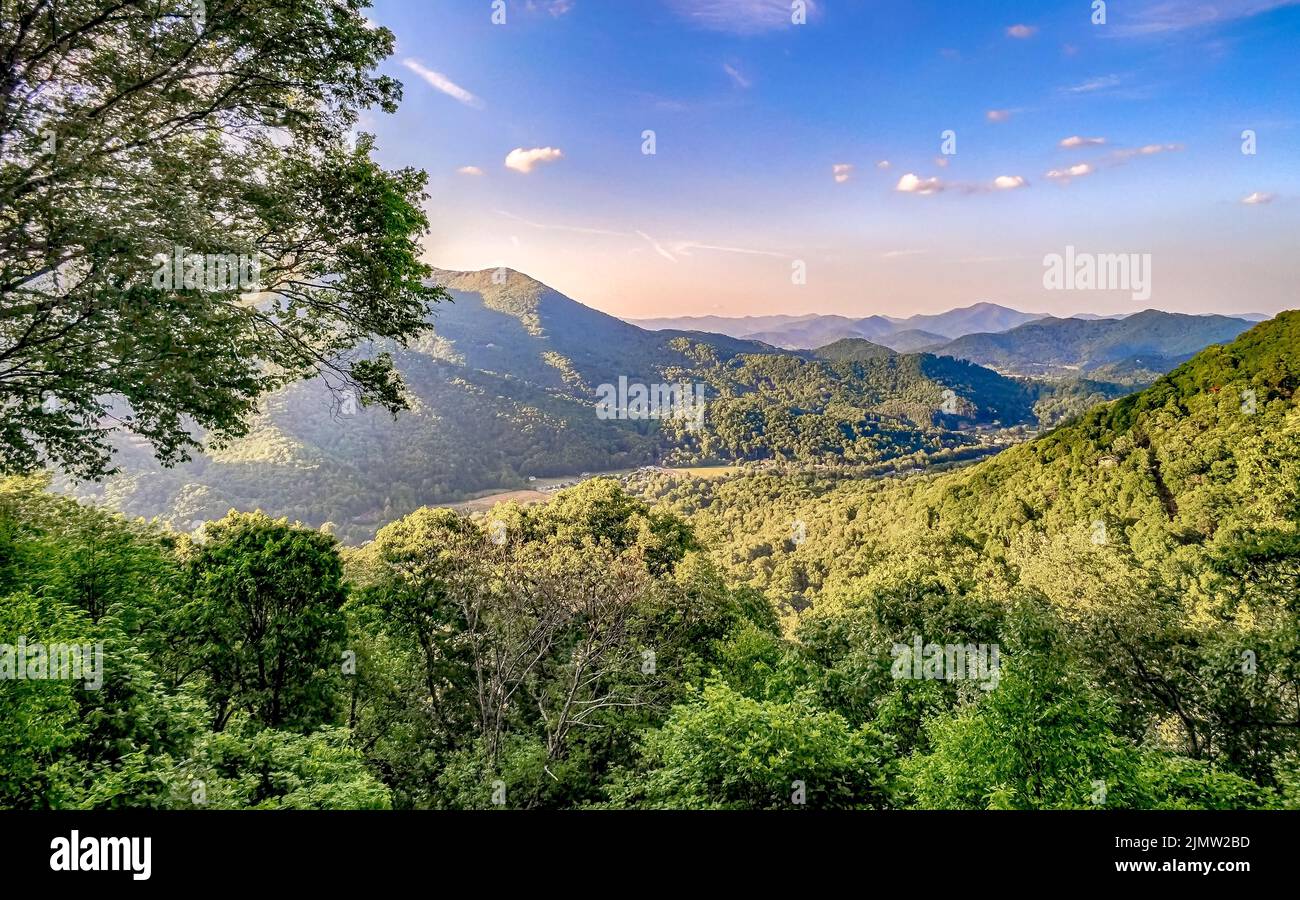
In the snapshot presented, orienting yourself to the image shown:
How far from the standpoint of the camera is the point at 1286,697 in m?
15.0

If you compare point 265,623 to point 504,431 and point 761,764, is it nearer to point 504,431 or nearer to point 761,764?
point 761,764

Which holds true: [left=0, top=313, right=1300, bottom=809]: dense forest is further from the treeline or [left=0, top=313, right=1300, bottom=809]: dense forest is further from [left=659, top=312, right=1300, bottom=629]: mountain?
[left=659, top=312, right=1300, bottom=629]: mountain

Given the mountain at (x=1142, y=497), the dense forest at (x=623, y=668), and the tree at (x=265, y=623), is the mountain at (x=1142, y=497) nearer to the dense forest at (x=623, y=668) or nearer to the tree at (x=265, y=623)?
the dense forest at (x=623, y=668)

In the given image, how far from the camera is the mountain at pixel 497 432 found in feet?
212

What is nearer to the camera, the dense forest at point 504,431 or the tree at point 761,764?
the tree at point 761,764

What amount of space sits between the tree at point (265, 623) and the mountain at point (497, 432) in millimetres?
2875

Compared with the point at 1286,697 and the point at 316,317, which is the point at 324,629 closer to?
the point at 316,317

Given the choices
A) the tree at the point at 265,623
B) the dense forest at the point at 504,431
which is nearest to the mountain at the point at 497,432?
the dense forest at the point at 504,431

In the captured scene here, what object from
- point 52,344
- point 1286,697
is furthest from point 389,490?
point 1286,697

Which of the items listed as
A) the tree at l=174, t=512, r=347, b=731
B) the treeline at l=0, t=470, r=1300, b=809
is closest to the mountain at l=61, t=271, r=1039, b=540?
the tree at l=174, t=512, r=347, b=731

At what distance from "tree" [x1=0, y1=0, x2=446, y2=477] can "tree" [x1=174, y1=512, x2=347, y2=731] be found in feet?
18.5
